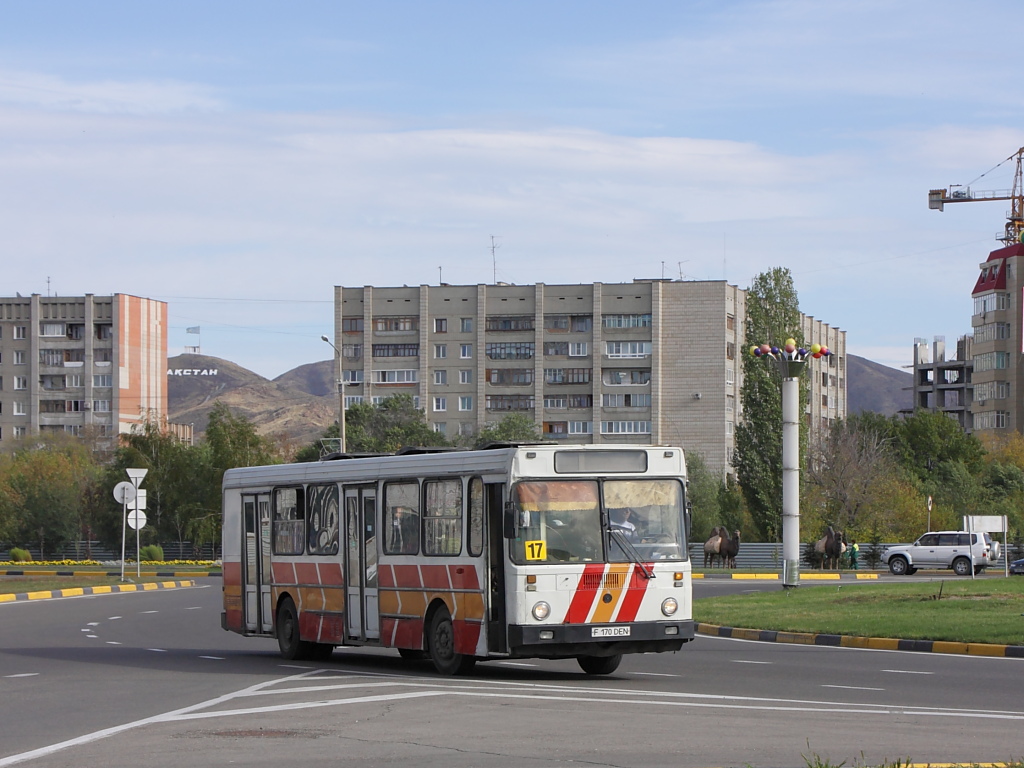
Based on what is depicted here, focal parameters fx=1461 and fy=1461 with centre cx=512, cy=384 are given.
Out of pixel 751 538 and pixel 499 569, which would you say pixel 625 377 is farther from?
pixel 499 569

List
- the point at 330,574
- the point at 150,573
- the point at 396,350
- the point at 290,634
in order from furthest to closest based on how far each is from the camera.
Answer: the point at 396,350 < the point at 150,573 < the point at 290,634 < the point at 330,574

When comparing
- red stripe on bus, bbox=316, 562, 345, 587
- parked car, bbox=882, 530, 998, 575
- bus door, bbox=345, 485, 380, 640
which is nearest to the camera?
bus door, bbox=345, 485, 380, 640

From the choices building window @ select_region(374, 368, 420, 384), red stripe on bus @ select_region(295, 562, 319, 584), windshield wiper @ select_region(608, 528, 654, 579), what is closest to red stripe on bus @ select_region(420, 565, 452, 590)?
windshield wiper @ select_region(608, 528, 654, 579)

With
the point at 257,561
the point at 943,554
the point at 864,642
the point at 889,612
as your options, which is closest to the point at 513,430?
the point at 943,554

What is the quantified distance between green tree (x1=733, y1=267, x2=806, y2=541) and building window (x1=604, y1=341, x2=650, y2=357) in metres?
42.8

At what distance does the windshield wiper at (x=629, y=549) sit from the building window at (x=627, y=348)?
99.9 metres

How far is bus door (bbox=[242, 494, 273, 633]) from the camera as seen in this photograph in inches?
825

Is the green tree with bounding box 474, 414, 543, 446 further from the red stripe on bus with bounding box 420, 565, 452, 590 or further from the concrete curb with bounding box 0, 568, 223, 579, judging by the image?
the red stripe on bus with bounding box 420, 565, 452, 590

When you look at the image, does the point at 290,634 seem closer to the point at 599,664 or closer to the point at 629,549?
the point at 599,664

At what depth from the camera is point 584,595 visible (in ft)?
52.7

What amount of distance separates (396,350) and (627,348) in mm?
19632

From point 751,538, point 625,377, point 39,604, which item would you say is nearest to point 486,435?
point 625,377

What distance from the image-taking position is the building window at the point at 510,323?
11912cm

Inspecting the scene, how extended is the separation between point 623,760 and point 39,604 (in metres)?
29.3
